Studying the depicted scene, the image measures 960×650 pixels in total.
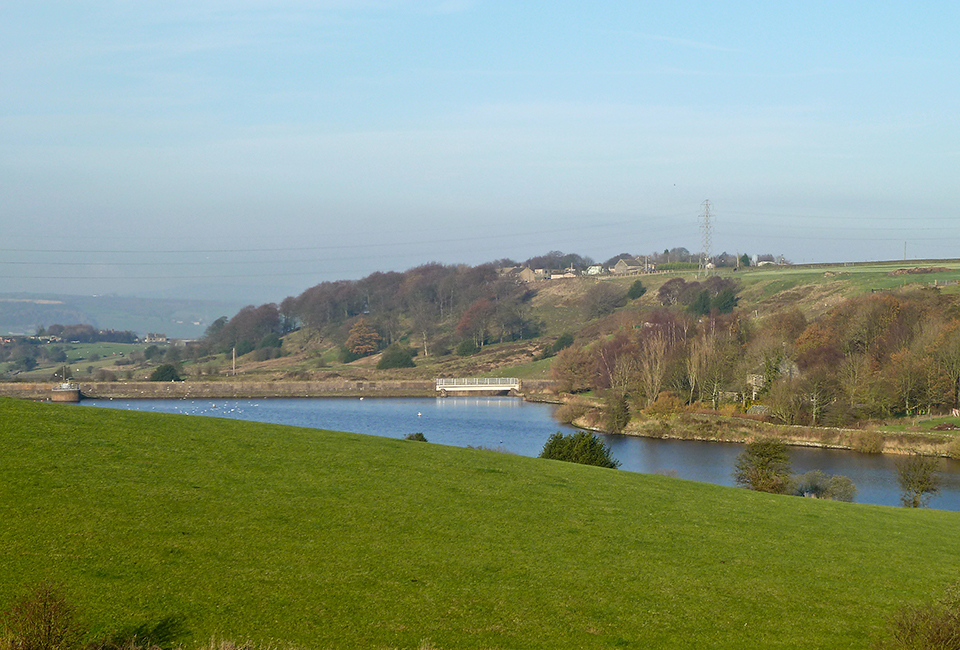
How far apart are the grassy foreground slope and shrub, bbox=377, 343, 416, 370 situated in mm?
99361

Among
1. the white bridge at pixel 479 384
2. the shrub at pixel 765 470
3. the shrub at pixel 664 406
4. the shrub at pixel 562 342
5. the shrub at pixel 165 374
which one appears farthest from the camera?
the shrub at pixel 562 342

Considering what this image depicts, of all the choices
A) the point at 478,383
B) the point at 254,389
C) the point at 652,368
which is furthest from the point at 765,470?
the point at 254,389

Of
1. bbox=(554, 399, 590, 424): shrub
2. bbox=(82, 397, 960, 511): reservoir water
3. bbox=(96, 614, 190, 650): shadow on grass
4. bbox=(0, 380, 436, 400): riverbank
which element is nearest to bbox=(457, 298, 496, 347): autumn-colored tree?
bbox=(0, 380, 436, 400): riverbank

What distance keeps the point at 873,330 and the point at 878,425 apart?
16.8 metres

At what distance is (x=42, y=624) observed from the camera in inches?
288

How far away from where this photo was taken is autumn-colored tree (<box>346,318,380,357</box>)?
13050 cm

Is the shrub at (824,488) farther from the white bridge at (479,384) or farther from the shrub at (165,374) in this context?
the shrub at (165,374)

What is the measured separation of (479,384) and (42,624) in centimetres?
9408

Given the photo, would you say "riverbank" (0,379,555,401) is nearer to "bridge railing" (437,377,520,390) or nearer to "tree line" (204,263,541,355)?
"bridge railing" (437,377,520,390)

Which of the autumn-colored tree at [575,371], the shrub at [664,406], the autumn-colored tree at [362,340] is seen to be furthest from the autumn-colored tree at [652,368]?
the autumn-colored tree at [362,340]

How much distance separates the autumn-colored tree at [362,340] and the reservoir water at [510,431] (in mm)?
33917

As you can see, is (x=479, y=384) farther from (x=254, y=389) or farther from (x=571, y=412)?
(x=571, y=412)

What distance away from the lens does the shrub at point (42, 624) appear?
718 centimetres

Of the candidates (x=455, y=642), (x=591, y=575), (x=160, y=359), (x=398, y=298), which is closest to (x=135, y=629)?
(x=455, y=642)
